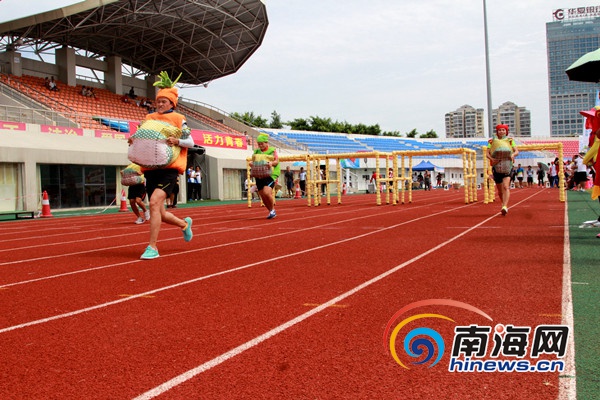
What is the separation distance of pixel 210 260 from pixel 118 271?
3.43ft

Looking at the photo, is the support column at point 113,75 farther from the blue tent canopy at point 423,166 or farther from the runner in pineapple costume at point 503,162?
the runner in pineapple costume at point 503,162

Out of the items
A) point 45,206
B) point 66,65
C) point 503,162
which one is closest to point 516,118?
point 66,65

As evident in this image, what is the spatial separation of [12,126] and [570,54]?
131284 mm

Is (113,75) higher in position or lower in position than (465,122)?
lower

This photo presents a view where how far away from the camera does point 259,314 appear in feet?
12.5

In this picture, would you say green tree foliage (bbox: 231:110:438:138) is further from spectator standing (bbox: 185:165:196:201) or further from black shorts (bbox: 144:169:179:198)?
black shorts (bbox: 144:169:179:198)

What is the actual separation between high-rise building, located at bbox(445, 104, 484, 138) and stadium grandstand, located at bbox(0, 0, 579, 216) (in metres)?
107

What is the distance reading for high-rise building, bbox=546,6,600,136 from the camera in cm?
12150

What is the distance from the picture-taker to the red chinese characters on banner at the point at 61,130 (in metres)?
22.7

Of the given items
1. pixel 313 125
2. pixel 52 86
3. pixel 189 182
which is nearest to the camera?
pixel 189 182

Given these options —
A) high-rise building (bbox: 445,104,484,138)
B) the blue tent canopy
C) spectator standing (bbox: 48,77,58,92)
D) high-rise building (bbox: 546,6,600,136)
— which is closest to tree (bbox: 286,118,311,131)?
the blue tent canopy

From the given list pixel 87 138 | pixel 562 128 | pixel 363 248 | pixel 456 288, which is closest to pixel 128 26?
pixel 87 138

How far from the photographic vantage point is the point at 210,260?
651cm

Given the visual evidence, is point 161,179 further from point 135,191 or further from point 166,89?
point 135,191
